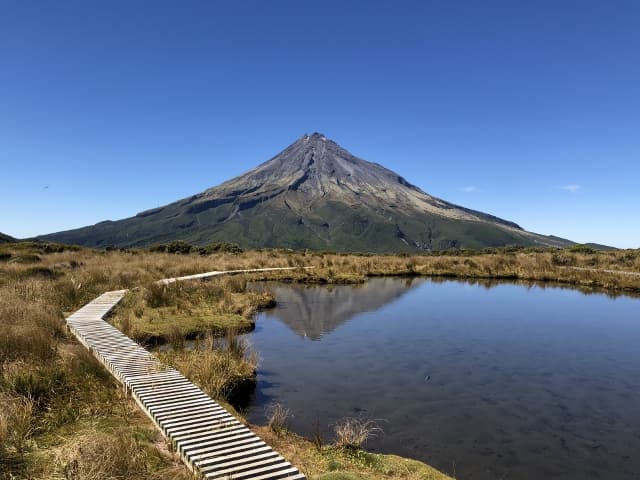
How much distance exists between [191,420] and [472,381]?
8586 mm

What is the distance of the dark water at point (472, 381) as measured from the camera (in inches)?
348

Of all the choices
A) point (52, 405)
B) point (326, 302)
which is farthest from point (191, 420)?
point (326, 302)

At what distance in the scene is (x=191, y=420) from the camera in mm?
7480

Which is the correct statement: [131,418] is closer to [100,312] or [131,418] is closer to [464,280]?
[100,312]

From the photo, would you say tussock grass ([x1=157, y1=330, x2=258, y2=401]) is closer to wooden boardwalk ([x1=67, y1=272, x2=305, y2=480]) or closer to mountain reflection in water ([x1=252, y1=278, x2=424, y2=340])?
wooden boardwalk ([x1=67, y1=272, x2=305, y2=480])

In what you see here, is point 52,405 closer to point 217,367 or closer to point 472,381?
point 217,367

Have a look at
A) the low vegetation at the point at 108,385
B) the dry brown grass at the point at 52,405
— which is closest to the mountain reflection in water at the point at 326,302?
the low vegetation at the point at 108,385

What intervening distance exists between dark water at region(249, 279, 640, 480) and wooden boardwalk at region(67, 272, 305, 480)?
2270mm

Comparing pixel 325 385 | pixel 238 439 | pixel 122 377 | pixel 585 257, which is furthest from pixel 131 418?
pixel 585 257

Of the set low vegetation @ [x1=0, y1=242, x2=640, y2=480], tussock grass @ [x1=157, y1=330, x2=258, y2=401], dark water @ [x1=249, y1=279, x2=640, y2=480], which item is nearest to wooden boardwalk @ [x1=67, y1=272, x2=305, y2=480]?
low vegetation @ [x1=0, y1=242, x2=640, y2=480]

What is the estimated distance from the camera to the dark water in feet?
29.0

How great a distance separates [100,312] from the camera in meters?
16.9

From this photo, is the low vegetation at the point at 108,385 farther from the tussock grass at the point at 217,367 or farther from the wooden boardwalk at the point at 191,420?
the wooden boardwalk at the point at 191,420

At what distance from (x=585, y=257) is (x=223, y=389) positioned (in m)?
50.4
